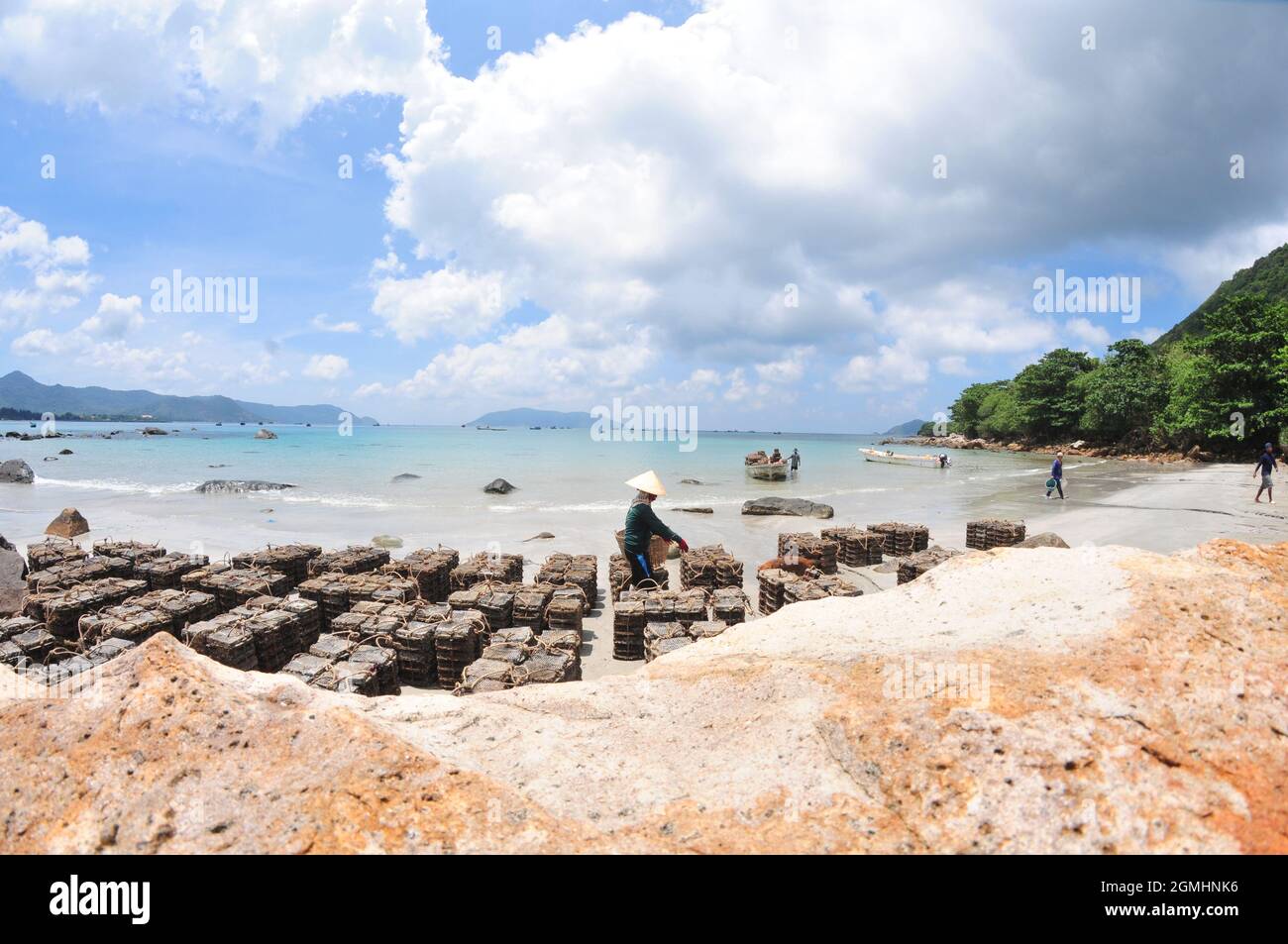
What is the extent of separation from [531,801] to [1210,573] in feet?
13.8

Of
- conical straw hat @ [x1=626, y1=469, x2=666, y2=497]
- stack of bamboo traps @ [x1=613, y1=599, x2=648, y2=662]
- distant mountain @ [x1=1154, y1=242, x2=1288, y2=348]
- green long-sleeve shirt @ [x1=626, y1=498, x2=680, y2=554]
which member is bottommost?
stack of bamboo traps @ [x1=613, y1=599, x2=648, y2=662]

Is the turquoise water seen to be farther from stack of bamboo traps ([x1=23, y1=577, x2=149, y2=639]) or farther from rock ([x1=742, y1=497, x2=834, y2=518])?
stack of bamboo traps ([x1=23, y1=577, x2=149, y2=639])

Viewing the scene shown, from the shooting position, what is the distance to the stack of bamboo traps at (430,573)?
10180 millimetres

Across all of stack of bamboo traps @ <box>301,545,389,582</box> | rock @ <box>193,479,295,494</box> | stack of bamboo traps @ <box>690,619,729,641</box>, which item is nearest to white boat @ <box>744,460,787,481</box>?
rock @ <box>193,479,295,494</box>

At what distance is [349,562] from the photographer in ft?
34.4

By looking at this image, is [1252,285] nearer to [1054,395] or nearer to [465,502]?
[1054,395]

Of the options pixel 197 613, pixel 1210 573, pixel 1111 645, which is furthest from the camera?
pixel 197 613

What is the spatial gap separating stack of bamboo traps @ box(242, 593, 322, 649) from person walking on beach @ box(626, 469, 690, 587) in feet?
14.2

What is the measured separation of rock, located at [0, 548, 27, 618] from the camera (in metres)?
9.22

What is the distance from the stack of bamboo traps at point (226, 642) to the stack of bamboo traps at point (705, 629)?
15.9ft

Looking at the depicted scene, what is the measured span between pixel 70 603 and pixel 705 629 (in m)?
8.42
